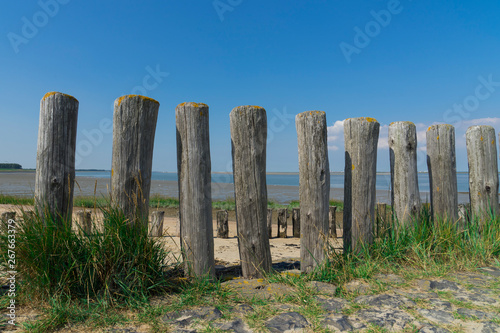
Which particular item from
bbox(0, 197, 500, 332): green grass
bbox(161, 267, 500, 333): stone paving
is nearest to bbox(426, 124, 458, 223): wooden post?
bbox(161, 267, 500, 333): stone paving

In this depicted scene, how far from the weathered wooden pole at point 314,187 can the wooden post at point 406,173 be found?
134cm

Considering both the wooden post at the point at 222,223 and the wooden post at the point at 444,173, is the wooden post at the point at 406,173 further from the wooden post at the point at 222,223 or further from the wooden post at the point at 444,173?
the wooden post at the point at 222,223

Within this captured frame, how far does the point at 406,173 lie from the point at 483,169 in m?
1.61

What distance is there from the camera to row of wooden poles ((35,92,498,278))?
3.40 m

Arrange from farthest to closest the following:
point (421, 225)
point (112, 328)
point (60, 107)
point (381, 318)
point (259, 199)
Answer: point (421, 225) < point (259, 199) < point (60, 107) < point (381, 318) < point (112, 328)

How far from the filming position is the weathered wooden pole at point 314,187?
3.73 m

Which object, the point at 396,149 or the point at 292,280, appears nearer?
the point at 292,280

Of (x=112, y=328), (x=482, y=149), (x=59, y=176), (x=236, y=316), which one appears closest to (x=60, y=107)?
(x=59, y=176)

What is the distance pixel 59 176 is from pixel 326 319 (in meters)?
3.07

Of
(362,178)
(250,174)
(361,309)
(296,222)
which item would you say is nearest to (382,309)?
(361,309)

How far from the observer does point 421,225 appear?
14.6 feet

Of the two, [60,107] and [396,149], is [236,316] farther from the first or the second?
[396,149]

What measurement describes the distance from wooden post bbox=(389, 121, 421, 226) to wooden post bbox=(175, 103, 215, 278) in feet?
8.81

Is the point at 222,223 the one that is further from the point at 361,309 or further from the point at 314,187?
the point at 361,309
